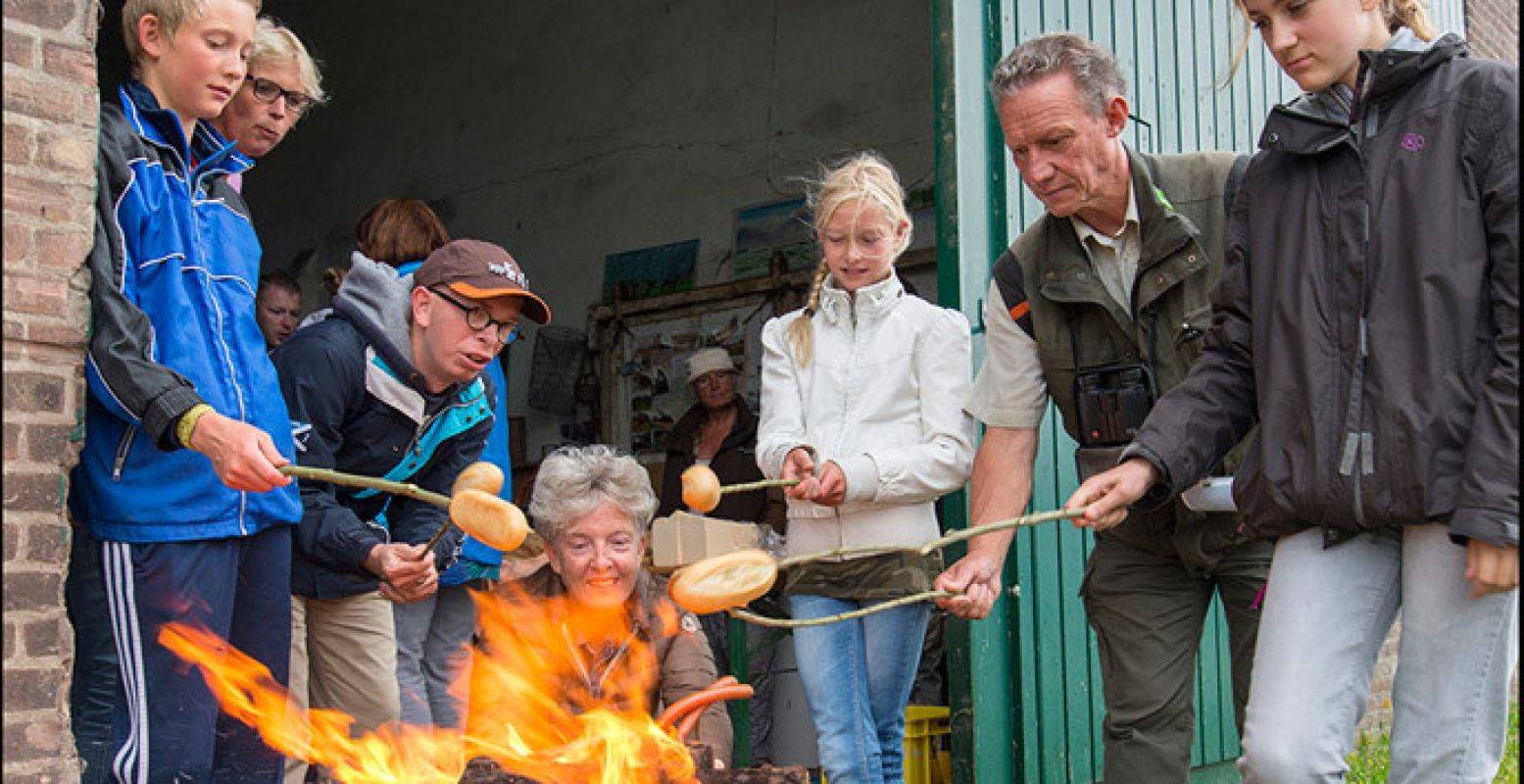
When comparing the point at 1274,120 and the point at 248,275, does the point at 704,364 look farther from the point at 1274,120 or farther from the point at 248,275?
the point at 1274,120

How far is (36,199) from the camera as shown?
3330mm

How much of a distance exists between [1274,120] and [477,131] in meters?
8.27

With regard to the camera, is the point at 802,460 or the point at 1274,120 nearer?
the point at 1274,120

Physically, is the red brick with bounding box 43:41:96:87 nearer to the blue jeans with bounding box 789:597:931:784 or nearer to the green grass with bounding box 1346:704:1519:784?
the blue jeans with bounding box 789:597:931:784

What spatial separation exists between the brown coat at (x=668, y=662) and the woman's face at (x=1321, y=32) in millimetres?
2332

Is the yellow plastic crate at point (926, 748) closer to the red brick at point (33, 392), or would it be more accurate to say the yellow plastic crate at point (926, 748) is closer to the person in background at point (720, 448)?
the person in background at point (720, 448)

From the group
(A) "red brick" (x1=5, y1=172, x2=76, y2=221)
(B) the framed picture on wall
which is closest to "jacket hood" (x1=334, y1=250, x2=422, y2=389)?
(A) "red brick" (x1=5, y1=172, x2=76, y2=221)

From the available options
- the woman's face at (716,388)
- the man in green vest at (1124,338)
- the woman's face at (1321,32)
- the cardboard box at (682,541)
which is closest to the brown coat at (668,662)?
the cardboard box at (682,541)

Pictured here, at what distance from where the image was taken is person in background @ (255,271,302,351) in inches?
286

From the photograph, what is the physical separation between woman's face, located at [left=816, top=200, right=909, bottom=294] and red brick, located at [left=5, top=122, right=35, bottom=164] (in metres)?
2.13

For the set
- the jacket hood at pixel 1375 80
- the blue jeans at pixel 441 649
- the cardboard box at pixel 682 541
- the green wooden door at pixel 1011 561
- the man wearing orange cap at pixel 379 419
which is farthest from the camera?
the green wooden door at pixel 1011 561

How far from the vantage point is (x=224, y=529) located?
10.7 ft

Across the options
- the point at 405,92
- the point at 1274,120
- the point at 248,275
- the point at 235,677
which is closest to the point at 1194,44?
the point at 1274,120

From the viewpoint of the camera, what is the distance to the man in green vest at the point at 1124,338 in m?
3.68
